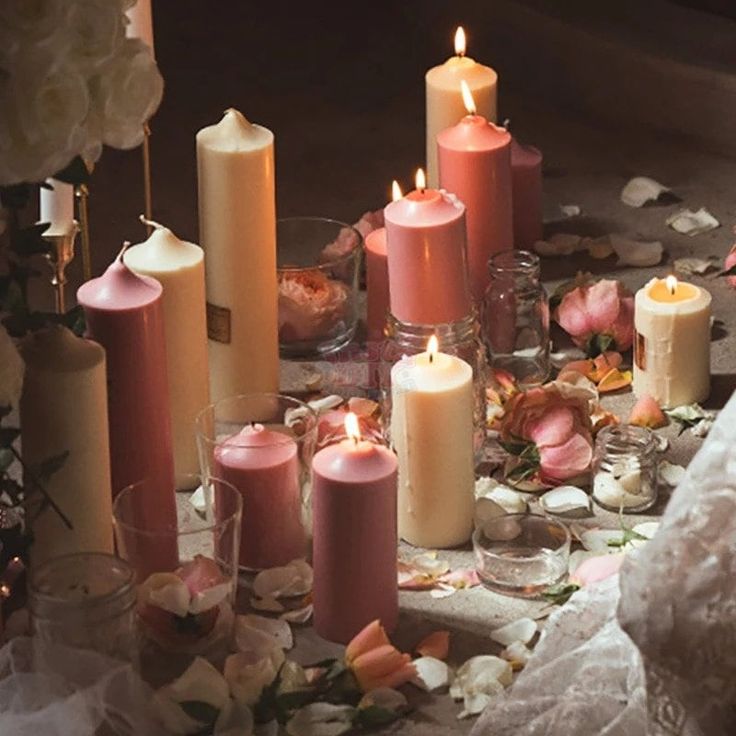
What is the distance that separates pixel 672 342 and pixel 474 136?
1.12ft

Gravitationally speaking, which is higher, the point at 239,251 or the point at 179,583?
the point at 239,251

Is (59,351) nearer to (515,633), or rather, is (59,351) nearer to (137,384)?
(137,384)

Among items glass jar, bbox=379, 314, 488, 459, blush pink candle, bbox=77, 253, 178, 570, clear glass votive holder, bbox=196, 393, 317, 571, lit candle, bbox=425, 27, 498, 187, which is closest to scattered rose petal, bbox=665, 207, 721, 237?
lit candle, bbox=425, 27, 498, 187

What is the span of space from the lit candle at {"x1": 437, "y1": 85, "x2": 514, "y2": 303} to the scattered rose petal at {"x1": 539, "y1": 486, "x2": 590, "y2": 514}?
38cm

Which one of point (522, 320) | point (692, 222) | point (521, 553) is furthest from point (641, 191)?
point (521, 553)

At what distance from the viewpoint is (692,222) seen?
8.39 ft

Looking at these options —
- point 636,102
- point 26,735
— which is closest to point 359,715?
point 26,735

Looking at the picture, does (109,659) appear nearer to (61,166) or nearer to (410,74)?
(61,166)

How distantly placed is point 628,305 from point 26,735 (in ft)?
3.22

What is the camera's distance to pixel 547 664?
1602mm

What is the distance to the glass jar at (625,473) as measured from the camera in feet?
6.34

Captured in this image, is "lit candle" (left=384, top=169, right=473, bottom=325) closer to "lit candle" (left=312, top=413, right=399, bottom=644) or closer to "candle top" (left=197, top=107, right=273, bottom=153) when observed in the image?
"candle top" (left=197, top=107, right=273, bottom=153)

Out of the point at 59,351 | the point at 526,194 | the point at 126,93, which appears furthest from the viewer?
the point at 526,194

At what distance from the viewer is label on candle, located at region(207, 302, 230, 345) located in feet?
6.89
